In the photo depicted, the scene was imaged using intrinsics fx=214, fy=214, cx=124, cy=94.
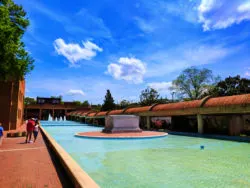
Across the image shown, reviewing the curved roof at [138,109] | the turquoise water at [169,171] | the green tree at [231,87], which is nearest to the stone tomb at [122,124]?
the curved roof at [138,109]

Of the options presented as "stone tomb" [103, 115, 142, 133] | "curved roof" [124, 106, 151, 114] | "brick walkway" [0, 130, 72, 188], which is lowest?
"brick walkway" [0, 130, 72, 188]

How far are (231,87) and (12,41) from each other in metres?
46.7

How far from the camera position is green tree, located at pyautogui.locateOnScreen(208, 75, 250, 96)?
153 ft

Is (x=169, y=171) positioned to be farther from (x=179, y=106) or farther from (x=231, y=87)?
(x=231, y=87)

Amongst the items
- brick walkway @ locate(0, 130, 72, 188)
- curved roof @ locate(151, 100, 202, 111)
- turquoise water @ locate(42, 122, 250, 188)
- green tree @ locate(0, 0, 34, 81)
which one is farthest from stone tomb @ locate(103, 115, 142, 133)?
brick walkway @ locate(0, 130, 72, 188)

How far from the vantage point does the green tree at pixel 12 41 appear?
12070 millimetres

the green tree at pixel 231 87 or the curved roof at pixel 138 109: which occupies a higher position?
the green tree at pixel 231 87

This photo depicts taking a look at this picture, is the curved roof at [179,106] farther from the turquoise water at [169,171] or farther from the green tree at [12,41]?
the green tree at [12,41]

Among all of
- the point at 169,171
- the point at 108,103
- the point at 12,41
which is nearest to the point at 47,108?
the point at 108,103

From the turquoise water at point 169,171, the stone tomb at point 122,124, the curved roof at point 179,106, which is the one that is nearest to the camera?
the turquoise water at point 169,171

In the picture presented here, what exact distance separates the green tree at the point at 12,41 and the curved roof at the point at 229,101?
1595cm

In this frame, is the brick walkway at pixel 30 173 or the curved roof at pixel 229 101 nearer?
the brick walkway at pixel 30 173

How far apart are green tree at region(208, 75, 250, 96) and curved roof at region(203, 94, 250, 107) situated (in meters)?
29.6

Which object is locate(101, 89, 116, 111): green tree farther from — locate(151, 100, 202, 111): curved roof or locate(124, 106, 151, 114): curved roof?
locate(151, 100, 202, 111): curved roof
